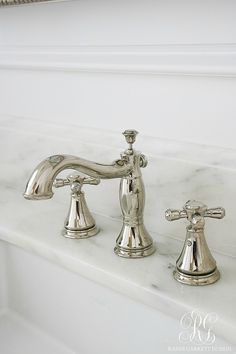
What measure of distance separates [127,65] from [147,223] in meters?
0.21

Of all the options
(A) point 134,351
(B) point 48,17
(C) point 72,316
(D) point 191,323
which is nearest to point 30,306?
(C) point 72,316

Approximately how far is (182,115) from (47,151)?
0.25 metres

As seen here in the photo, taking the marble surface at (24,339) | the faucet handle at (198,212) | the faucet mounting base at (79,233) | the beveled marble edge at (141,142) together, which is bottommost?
the marble surface at (24,339)

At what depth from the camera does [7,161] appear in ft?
2.81

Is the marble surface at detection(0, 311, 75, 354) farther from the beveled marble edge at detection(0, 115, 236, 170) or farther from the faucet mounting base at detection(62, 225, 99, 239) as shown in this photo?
the beveled marble edge at detection(0, 115, 236, 170)

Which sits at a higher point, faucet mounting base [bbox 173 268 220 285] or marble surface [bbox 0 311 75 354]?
faucet mounting base [bbox 173 268 220 285]

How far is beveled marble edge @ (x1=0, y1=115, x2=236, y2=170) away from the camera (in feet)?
2.00

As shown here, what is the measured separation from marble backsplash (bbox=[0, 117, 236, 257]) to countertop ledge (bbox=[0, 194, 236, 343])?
2 cm

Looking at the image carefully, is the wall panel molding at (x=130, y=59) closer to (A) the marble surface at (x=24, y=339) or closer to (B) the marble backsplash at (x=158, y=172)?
(B) the marble backsplash at (x=158, y=172)

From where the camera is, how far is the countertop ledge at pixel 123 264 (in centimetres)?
52

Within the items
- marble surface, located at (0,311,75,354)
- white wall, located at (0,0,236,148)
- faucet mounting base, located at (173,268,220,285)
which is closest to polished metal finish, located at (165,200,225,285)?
faucet mounting base, located at (173,268,220,285)

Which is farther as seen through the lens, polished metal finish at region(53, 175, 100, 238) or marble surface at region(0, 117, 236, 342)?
polished metal finish at region(53, 175, 100, 238)

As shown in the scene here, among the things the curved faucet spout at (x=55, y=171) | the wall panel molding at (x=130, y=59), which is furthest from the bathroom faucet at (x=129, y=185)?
the wall panel molding at (x=130, y=59)

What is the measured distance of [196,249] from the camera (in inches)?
21.2
